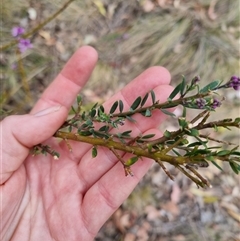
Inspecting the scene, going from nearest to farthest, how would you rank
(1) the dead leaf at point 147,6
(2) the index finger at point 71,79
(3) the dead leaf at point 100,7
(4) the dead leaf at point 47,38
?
(2) the index finger at point 71,79, (4) the dead leaf at point 47,38, (3) the dead leaf at point 100,7, (1) the dead leaf at point 147,6

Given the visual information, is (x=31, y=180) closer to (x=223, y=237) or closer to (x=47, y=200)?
(x=47, y=200)

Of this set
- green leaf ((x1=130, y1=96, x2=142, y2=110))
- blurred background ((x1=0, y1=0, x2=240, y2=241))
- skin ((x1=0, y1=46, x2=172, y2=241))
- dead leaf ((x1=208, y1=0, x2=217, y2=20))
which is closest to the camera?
green leaf ((x1=130, y1=96, x2=142, y2=110))

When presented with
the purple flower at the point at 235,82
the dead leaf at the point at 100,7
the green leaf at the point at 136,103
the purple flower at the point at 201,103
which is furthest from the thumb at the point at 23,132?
the dead leaf at the point at 100,7

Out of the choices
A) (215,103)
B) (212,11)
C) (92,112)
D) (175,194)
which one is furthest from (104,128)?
(212,11)

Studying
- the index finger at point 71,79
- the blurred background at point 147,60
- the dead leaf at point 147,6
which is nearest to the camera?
the index finger at point 71,79

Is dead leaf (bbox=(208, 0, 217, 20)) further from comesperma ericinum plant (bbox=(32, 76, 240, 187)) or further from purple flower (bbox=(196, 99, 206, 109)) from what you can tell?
purple flower (bbox=(196, 99, 206, 109))

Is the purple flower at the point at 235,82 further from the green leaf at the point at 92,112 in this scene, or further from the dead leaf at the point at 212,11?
the dead leaf at the point at 212,11

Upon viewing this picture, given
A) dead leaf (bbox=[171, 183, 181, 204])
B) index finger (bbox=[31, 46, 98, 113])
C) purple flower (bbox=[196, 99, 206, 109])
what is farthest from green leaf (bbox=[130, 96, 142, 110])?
dead leaf (bbox=[171, 183, 181, 204])
